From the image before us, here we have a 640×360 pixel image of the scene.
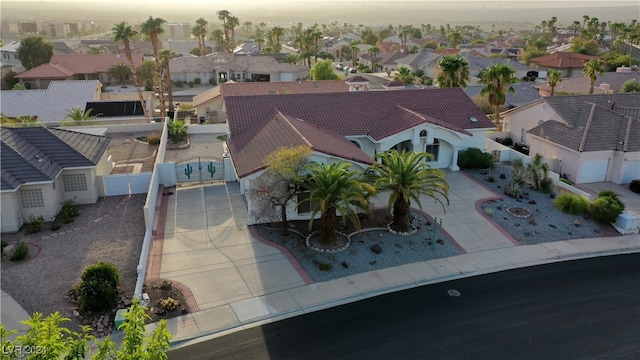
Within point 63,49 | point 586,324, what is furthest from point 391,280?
point 63,49

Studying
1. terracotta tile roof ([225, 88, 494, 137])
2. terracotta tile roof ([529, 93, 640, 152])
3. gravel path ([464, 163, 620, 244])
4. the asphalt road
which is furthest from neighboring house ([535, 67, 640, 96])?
the asphalt road

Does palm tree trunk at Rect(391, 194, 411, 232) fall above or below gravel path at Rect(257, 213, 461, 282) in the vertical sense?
above

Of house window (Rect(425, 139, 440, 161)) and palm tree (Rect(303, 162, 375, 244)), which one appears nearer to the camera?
palm tree (Rect(303, 162, 375, 244))

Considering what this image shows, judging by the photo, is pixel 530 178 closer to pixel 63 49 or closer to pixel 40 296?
pixel 40 296

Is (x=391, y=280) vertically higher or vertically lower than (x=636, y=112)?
lower

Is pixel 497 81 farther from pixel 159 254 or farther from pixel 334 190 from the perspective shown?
pixel 159 254

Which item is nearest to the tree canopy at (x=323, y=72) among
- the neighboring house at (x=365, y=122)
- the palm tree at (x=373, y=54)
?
the neighboring house at (x=365, y=122)

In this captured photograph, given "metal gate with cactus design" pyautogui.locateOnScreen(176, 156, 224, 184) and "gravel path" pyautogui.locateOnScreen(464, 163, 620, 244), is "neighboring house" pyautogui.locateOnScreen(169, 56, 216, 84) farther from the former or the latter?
"gravel path" pyautogui.locateOnScreen(464, 163, 620, 244)
